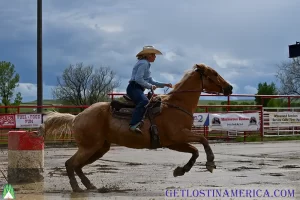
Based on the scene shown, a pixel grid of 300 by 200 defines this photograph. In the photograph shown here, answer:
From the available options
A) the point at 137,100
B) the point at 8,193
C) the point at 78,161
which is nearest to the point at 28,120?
the point at 78,161

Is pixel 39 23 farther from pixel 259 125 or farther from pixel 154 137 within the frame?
pixel 154 137

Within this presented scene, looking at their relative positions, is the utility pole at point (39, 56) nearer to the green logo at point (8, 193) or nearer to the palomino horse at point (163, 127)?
the palomino horse at point (163, 127)

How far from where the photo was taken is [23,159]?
11.5m

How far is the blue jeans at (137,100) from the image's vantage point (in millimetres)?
9516

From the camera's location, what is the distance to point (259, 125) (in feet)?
83.8

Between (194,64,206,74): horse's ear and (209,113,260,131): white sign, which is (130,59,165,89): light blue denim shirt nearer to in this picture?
(194,64,206,74): horse's ear

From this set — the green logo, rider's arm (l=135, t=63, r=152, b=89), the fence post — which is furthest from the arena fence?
the green logo

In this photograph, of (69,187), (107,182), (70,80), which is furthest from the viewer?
(70,80)

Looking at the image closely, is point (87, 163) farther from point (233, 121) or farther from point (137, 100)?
point (233, 121)

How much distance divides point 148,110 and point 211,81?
147cm

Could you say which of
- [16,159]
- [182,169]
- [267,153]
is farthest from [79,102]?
Answer: [182,169]

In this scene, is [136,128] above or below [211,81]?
below

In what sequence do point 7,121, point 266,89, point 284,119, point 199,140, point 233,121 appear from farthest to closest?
1. point 266,89
2. point 284,119
3. point 233,121
4. point 7,121
5. point 199,140

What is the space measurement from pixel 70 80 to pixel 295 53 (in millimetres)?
33180
